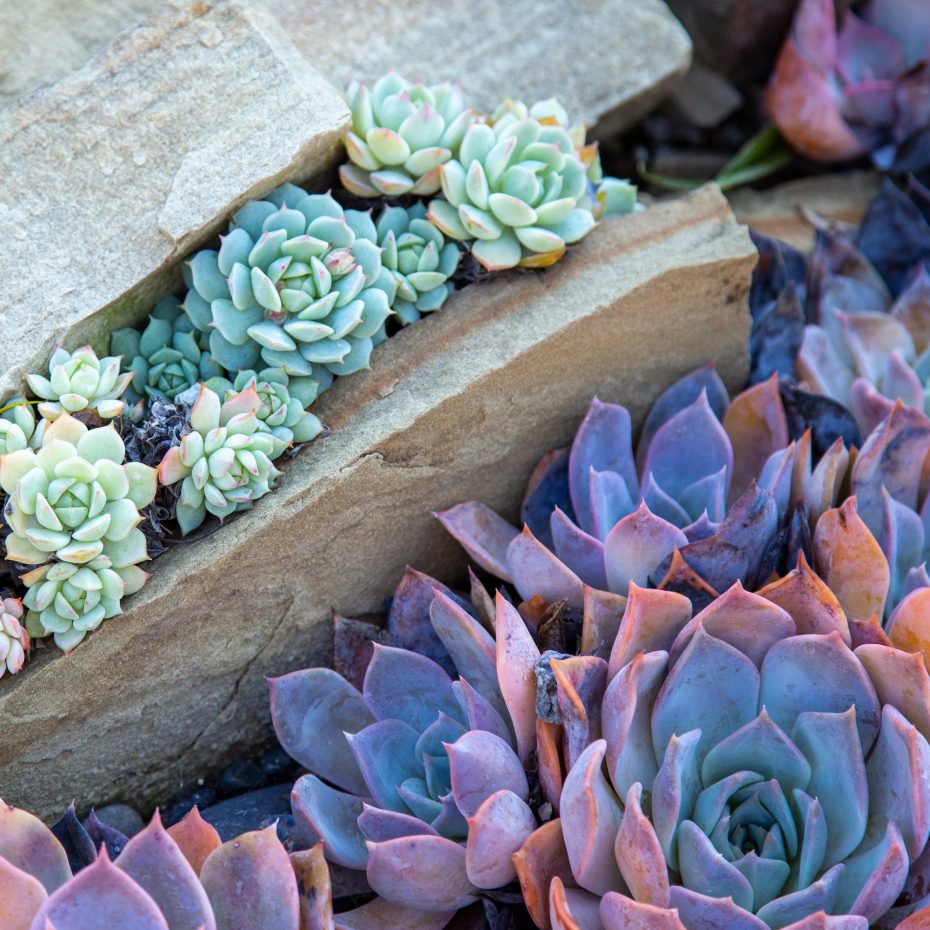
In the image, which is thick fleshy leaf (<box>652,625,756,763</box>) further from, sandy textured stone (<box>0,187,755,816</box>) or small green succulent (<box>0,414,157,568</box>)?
small green succulent (<box>0,414,157,568</box>)

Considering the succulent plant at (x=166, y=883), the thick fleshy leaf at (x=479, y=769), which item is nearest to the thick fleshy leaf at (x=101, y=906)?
the succulent plant at (x=166, y=883)

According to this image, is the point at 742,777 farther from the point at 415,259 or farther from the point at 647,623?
the point at 415,259

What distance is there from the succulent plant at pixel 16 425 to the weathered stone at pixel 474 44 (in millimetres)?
660

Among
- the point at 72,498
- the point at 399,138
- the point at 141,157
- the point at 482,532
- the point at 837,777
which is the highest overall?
the point at 141,157

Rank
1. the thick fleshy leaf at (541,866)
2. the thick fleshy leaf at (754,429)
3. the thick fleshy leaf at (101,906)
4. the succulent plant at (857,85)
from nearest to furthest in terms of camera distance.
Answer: the thick fleshy leaf at (101,906), the thick fleshy leaf at (541,866), the thick fleshy leaf at (754,429), the succulent plant at (857,85)

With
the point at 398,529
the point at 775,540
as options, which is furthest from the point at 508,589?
the point at 775,540

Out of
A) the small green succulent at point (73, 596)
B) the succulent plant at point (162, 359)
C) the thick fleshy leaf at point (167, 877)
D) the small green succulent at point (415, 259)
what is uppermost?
the succulent plant at point (162, 359)

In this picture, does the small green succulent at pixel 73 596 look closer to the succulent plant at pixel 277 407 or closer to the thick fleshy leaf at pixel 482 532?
the succulent plant at pixel 277 407

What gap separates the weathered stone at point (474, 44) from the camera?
1.79 m

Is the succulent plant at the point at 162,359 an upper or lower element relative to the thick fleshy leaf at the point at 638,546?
upper

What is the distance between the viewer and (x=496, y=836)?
1163mm

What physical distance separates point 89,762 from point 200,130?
2.97ft

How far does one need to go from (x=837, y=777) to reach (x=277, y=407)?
0.84 m

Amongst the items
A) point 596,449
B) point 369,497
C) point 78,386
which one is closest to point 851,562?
point 596,449
